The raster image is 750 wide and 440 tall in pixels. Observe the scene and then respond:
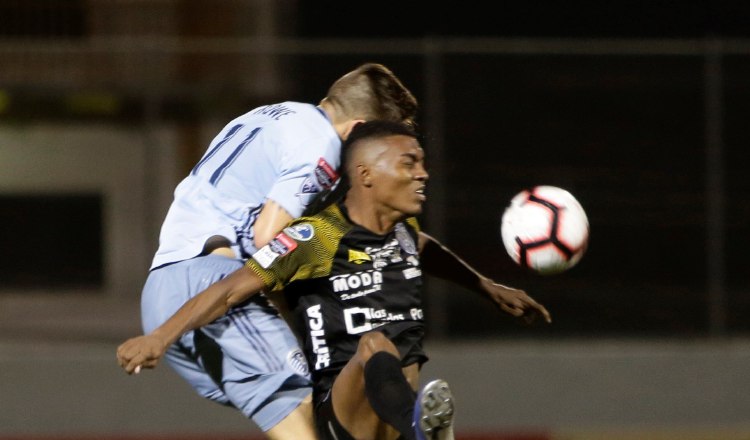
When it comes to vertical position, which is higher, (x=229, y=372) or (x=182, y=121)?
(x=182, y=121)

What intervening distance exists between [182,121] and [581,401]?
3.33 m

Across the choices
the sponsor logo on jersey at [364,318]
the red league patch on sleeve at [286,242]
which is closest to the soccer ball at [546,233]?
the sponsor logo on jersey at [364,318]

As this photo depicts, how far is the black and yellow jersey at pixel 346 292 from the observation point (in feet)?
17.5

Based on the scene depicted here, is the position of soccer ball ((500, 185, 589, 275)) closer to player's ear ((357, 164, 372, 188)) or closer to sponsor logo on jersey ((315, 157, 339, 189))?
player's ear ((357, 164, 372, 188))

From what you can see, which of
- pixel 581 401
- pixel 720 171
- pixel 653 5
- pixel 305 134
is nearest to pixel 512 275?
pixel 581 401

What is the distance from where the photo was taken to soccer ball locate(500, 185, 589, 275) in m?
5.53

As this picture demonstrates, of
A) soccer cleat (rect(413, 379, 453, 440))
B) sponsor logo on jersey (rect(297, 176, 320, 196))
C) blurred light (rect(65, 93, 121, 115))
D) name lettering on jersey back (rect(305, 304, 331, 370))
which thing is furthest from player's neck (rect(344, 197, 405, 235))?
blurred light (rect(65, 93, 121, 115))

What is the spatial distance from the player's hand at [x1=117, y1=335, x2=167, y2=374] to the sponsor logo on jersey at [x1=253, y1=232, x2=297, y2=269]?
49 cm

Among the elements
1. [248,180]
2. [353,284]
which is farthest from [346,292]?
[248,180]

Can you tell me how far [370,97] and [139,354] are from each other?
1.38m

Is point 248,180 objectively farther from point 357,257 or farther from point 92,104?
point 92,104

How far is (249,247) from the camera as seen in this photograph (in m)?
5.30

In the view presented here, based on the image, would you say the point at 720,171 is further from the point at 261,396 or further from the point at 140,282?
the point at 261,396

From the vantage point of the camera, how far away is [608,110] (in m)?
10.4
